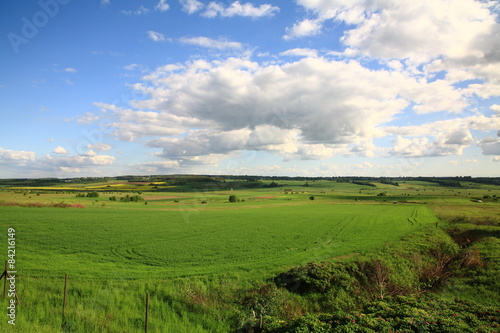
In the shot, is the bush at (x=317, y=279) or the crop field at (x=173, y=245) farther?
the crop field at (x=173, y=245)

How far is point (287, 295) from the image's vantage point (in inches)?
704

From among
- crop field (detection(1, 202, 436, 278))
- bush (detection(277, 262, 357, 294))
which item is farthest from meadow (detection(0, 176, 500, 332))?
bush (detection(277, 262, 357, 294))

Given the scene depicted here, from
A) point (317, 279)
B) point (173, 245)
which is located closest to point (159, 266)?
point (173, 245)

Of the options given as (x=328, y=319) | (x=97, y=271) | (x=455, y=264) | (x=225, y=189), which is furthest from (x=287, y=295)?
(x=225, y=189)

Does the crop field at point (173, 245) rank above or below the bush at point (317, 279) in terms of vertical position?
below

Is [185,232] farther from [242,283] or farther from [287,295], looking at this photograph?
[287,295]

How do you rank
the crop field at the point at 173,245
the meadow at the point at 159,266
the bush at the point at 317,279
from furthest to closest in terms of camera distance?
the crop field at the point at 173,245 → the bush at the point at 317,279 → the meadow at the point at 159,266

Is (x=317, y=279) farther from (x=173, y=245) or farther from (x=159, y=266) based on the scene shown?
(x=173, y=245)

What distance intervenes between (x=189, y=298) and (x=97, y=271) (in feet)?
32.6

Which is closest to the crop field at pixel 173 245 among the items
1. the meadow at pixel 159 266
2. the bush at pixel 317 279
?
the meadow at pixel 159 266

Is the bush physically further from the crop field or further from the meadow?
the crop field

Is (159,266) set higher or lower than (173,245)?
higher

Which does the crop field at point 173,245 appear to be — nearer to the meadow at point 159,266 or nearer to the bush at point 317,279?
the meadow at point 159,266

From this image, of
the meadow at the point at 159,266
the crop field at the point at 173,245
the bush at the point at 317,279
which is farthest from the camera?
the crop field at the point at 173,245
